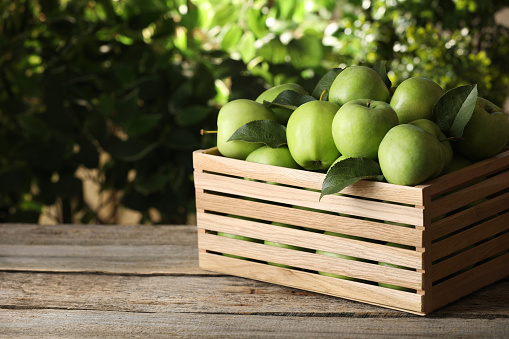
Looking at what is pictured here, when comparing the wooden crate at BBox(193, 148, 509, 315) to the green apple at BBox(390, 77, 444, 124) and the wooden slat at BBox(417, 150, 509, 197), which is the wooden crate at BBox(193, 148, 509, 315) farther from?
→ the green apple at BBox(390, 77, 444, 124)

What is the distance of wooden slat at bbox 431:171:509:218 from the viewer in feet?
2.55

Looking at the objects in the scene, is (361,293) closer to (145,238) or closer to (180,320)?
(180,320)

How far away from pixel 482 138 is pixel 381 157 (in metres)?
0.17

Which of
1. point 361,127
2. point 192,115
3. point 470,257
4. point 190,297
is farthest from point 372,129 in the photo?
point 192,115

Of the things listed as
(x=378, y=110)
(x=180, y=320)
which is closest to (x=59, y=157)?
(x=180, y=320)

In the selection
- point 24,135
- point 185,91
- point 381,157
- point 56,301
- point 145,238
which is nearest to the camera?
point 381,157

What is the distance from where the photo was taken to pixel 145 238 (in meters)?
1.18

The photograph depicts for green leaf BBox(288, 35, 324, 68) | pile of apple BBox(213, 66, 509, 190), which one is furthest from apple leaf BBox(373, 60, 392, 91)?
green leaf BBox(288, 35, 324, 68)

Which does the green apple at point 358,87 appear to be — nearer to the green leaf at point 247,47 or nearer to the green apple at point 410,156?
the green apple at point 410,156

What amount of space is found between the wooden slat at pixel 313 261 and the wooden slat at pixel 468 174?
12 cm

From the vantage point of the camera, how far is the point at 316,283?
883 millimetres

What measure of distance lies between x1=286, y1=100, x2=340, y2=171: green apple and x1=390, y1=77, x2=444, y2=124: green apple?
95mm

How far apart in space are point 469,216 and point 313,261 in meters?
0.22

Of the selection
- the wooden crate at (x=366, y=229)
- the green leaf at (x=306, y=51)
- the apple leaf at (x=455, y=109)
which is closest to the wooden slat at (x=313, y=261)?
the wooden crate at (x=366, y=229)
